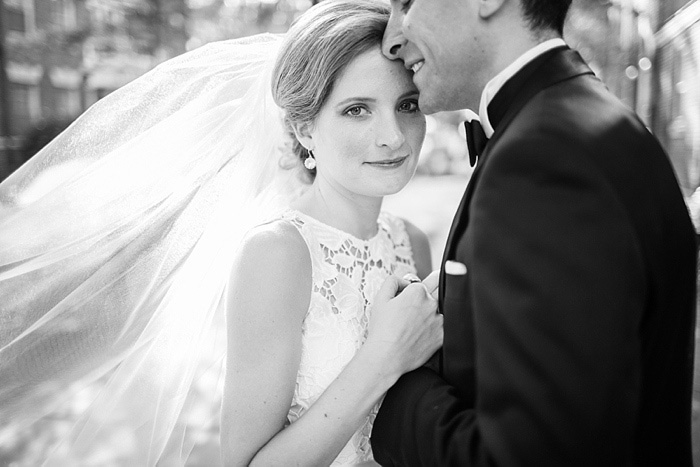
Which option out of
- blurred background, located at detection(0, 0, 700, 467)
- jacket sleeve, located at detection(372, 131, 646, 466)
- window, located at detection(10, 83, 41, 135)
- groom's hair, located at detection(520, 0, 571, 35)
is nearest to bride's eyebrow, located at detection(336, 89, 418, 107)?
groom's hair, located at detection(520, 0, 571, 35)

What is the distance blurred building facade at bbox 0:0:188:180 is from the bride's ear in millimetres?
7000

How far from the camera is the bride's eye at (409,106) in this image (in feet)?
7.72

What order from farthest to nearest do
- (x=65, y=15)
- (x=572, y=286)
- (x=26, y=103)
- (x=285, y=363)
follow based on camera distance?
1. (x=26, y=103)
2. (x=65, y=15)
3. (x=285, y=363)
4. (x=572, y=286)

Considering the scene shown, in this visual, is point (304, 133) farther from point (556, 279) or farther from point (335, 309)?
point (556, 279)

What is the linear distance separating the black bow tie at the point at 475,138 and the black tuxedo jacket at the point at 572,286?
277mm

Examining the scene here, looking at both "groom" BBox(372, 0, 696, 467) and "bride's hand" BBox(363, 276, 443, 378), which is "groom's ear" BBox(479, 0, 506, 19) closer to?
"groom" BBox(372, 0, 696, 467)

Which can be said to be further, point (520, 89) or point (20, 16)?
point (20, 16)

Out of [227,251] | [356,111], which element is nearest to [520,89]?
[356,111]

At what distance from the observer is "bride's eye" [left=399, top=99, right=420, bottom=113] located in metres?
2.35

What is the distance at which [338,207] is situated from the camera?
255cm

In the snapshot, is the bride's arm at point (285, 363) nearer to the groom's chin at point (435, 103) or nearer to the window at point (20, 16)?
the groom's chin at point (435, 103)

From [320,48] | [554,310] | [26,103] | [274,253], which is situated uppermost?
[320,48]

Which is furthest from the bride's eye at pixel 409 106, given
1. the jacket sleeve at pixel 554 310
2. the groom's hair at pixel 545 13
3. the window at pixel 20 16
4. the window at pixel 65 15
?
the window at pixel 20 16

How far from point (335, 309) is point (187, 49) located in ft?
26.3
